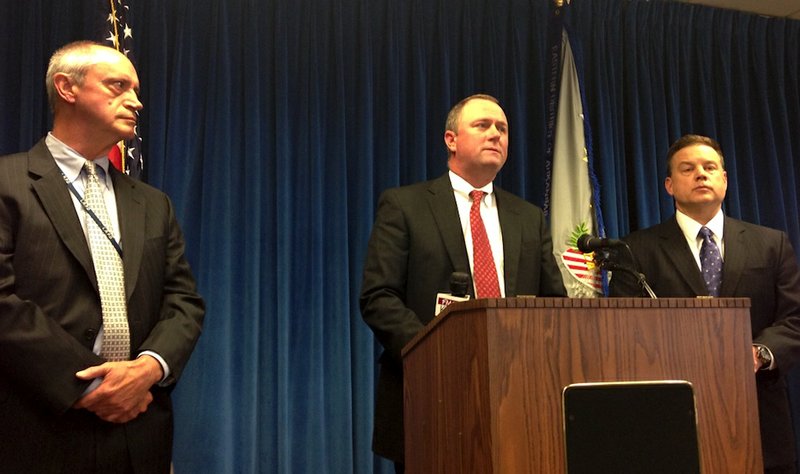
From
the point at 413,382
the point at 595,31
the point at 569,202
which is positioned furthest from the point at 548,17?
the point at 413,382

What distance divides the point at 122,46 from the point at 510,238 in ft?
6.11

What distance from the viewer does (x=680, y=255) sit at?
10.8ft

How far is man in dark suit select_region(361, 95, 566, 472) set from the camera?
8.63 ft

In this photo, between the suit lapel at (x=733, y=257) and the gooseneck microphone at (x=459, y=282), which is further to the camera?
the suit lapel at (x=733, y=257)

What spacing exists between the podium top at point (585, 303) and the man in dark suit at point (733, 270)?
1.20m

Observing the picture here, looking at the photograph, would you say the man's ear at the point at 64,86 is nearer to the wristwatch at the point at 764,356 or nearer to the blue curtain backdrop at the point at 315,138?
the blue curtain backdrop at the point at 315,138

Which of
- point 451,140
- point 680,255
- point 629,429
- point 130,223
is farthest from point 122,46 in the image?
point 629,429

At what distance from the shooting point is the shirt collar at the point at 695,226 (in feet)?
11.1

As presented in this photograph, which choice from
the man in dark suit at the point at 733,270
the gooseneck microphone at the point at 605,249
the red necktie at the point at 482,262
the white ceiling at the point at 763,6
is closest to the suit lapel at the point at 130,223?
the red necktie at the point at 482,262

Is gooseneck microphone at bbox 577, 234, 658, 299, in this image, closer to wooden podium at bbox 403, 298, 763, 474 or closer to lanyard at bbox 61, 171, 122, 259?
wooden podium at bbox 403, 298, 763, 474

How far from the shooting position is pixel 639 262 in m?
3.41

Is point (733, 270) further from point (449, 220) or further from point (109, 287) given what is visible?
point (109, 287)

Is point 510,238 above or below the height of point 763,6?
below

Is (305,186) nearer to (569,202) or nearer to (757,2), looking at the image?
(569,202)
